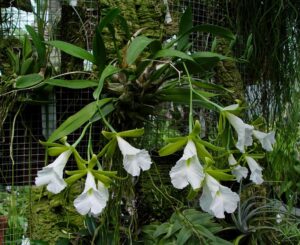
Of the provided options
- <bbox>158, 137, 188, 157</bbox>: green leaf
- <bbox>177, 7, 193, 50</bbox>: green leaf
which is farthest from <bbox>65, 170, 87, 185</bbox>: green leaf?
<bbox>177, 7, 193, 50</bbox>: green leaf

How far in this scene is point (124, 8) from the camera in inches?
37.7

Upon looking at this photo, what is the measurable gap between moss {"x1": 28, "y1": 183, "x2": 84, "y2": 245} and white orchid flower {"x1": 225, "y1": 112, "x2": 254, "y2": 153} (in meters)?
0.45

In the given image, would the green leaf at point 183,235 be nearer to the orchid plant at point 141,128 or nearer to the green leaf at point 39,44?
the orchid plant at point 141,128

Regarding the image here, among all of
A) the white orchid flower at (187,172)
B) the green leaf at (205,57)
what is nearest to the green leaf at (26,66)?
the green leaf at (205,57)

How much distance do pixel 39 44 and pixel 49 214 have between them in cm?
39

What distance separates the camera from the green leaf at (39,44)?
2.68 feet

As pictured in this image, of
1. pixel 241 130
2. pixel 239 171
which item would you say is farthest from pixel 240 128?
pixel 239 171

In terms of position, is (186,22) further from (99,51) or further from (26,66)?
(26,66)

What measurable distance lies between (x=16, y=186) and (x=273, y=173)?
77cm

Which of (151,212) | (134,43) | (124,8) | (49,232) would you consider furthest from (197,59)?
(49,232)

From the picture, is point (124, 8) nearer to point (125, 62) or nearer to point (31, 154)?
point (125, 62)

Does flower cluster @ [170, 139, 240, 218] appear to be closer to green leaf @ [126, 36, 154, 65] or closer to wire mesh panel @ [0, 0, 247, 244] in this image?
green leaf @ [126, 36, 154, 65]

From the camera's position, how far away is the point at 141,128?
72 centimetres

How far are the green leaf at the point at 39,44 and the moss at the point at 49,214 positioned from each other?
0.30 meters
